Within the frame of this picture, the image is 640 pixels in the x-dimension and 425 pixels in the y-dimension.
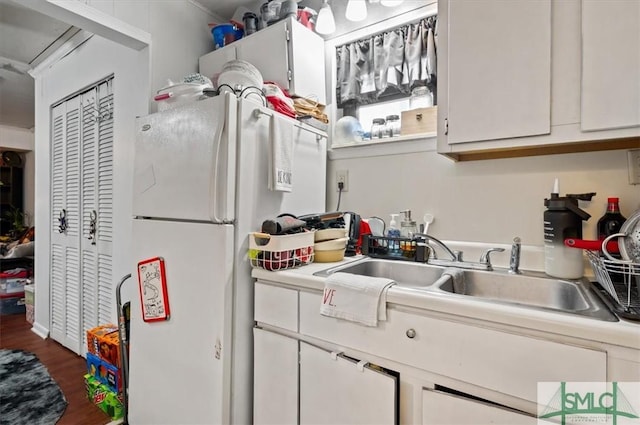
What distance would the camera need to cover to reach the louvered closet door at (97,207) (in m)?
2.40

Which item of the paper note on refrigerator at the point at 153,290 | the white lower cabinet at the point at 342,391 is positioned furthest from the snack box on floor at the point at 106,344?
the white lower cabinet at the point at 342,391

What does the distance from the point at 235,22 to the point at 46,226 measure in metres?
2.73

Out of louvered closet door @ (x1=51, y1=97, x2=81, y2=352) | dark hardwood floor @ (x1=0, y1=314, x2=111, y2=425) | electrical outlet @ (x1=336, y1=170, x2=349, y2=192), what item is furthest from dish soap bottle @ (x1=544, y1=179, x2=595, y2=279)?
louvered closet door @ (x1=51, y1=97, x2=81, y2=352)

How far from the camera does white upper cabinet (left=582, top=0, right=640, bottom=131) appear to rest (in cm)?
98

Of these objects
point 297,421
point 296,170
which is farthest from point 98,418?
point 296,170

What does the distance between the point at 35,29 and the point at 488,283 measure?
3771 millimetres

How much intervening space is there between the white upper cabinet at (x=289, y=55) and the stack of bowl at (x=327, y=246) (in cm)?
93

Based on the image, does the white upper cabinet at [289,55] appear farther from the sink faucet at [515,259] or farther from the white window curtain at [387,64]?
the sink faucet at [515,259]

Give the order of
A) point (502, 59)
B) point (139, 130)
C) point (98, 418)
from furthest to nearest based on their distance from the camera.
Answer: point (98, 418) < point (139, 130) < point (502, 59)

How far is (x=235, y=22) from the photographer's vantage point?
2275 millimetres

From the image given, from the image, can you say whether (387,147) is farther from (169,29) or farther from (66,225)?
(66,225)

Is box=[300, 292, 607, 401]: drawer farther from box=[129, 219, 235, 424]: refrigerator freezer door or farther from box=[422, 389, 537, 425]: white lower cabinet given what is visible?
box=[129, 219, 235, 424]: refrigerator freezer door

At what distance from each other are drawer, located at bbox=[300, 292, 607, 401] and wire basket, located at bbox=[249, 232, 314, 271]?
32cm

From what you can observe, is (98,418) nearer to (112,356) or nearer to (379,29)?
(112,356)
